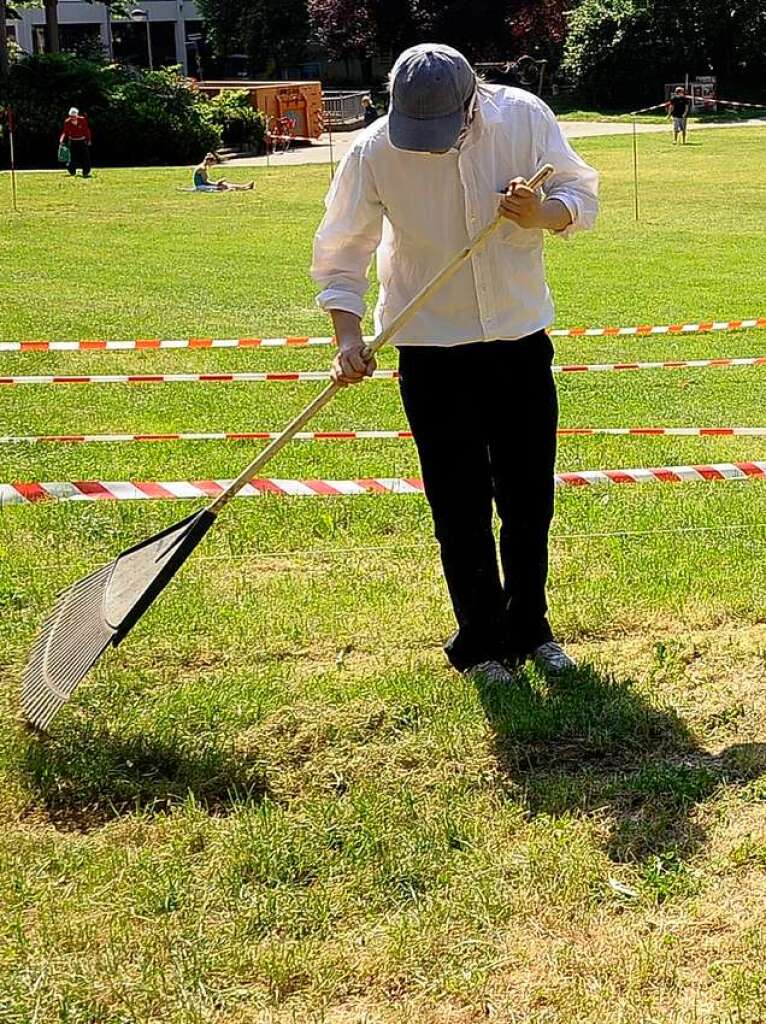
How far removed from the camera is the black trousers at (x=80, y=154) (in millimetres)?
31672

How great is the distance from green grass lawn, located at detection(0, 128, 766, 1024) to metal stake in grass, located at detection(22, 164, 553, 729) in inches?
6.5

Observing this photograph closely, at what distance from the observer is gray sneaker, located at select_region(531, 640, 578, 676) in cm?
443

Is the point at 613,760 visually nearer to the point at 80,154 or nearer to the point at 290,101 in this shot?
the point at 80,154

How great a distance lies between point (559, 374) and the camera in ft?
32.2

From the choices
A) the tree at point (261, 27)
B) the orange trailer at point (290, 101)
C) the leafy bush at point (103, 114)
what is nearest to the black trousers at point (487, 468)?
the leafy bush at point (103, 114)

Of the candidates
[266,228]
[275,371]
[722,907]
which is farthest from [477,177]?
[266,228]

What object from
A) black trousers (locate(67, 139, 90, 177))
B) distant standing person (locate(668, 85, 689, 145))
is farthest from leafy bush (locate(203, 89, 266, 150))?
distant standing person (locate(668, 85, 689, 145))

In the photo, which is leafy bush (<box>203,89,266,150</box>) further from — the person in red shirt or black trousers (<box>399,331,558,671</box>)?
black trousers (<box>399,331,558,671</box>)

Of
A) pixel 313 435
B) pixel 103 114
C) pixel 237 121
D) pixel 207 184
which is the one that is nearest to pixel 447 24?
pixel 237 121

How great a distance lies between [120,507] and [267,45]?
62345 mm

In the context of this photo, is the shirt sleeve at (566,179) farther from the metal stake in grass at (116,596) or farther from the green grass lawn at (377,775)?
the green grass lawn at (377,775)

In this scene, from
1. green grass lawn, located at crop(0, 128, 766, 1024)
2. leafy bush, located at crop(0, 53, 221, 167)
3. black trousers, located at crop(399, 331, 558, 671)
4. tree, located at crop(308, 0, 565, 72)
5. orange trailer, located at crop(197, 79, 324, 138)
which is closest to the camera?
green grass lawn, located at crop(0, 128, 766, 1024)

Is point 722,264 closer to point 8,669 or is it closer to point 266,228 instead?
point 266,228

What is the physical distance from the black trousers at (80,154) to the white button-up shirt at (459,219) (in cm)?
2919
